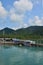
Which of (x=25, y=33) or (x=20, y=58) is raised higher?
(x=25, y=33)

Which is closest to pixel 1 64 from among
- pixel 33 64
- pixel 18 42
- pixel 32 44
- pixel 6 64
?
pixel 6 64

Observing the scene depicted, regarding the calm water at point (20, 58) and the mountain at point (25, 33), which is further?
the mountain at point (25, 33)

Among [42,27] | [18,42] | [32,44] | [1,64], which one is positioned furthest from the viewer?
[42,27]

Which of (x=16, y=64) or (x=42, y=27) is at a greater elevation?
(x=42, y=27)

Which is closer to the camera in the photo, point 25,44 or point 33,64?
point 33,64

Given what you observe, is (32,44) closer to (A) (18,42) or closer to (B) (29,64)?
(A) (18,42)

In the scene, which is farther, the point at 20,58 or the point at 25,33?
the point at 25,33

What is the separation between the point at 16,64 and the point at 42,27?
74.1 metres

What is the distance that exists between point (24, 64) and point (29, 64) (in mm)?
326

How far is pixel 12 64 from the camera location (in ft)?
37.0

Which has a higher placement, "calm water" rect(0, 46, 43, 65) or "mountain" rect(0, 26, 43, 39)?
"mountain" rect(0, 26, 43, 39)

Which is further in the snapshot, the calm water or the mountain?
the mountain

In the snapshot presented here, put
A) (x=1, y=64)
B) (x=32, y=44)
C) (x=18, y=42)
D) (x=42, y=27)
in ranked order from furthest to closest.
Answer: (x=42, y=27)
(x=18, y=42)
(x=32, y=44)
(x=1, y=64)

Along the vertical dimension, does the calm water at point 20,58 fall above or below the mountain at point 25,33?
below
